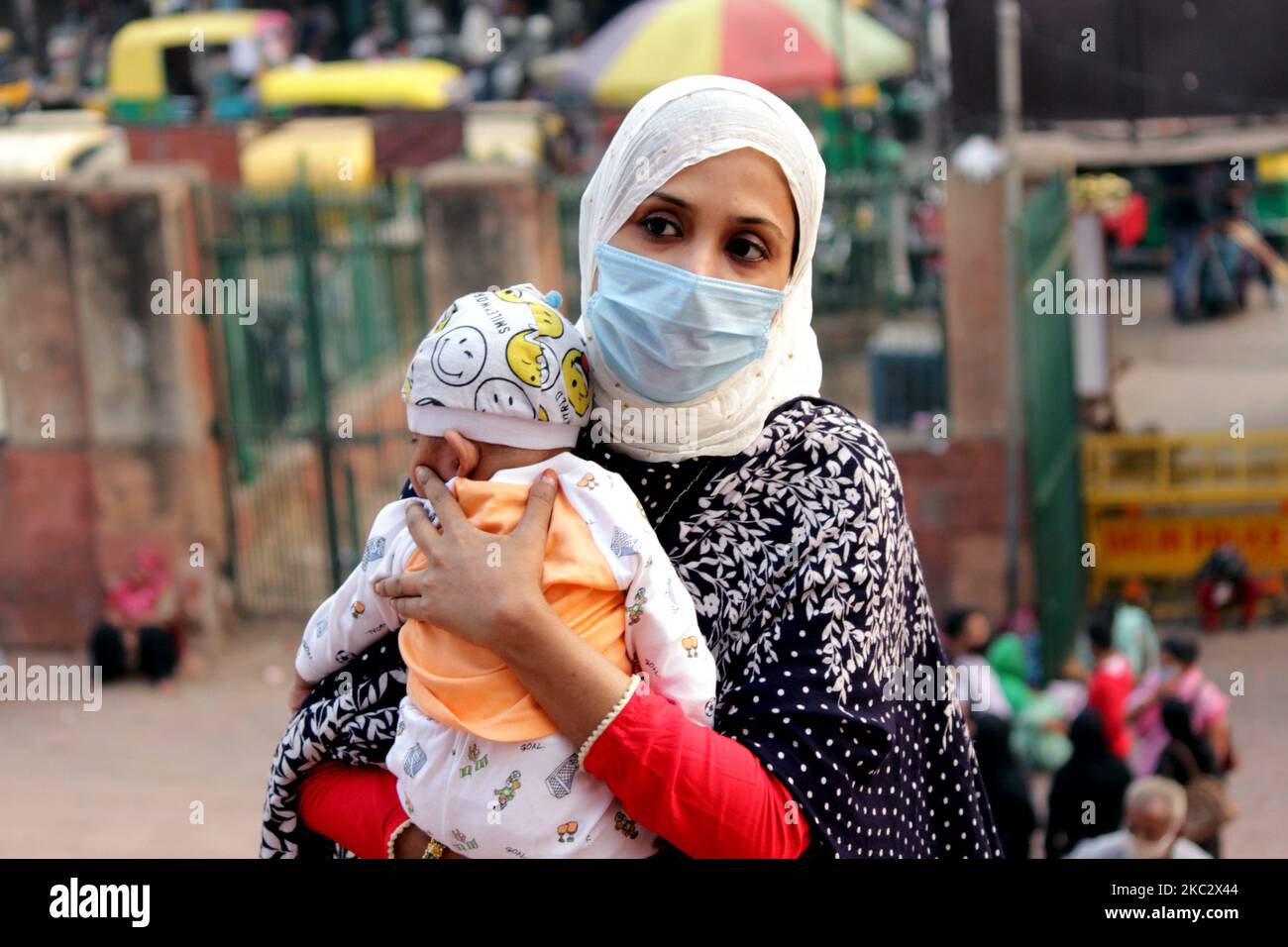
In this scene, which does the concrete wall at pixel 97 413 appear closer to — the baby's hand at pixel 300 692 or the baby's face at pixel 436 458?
the baby's hand at pixel 300 692

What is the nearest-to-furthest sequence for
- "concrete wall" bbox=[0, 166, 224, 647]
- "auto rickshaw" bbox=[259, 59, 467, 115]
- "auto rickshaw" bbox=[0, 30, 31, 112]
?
"concrete wall" bbox=[0, 166, 224, 647], "auto rickshaw" bbox=[259, 59, 467, 115], "auto rickshaw" bbox=[0, 30, 31, 112]

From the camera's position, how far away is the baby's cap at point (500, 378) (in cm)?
184

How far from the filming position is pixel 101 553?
28.5 ft

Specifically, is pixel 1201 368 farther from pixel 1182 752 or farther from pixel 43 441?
pixel 43 441

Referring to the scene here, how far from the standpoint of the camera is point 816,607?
185cm

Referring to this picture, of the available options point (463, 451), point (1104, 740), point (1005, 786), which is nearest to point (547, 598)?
point (463, 451)

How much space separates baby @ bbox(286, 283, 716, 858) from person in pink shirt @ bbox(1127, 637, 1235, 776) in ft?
15.8

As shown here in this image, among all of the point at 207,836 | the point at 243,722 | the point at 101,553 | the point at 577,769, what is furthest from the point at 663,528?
the point at 101,553

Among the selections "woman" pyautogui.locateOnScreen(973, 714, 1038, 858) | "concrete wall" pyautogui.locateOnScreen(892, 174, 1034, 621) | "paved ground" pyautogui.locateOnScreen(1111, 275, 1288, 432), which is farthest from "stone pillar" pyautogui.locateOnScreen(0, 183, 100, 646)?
"paved ground" pyautogui.locateOnScreen(1111, 275, 1288, 432)

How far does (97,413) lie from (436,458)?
23.7 ft

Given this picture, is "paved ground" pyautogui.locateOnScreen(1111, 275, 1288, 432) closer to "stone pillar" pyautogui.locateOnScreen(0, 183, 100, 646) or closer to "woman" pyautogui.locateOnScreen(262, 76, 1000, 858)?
"stone pillar" pyautogui.locateOnScreen(0, 183, 100, 646)

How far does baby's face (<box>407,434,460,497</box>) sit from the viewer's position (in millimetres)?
1893

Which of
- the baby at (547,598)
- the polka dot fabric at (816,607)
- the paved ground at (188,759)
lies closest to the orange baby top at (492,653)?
the baby at (547,598)
